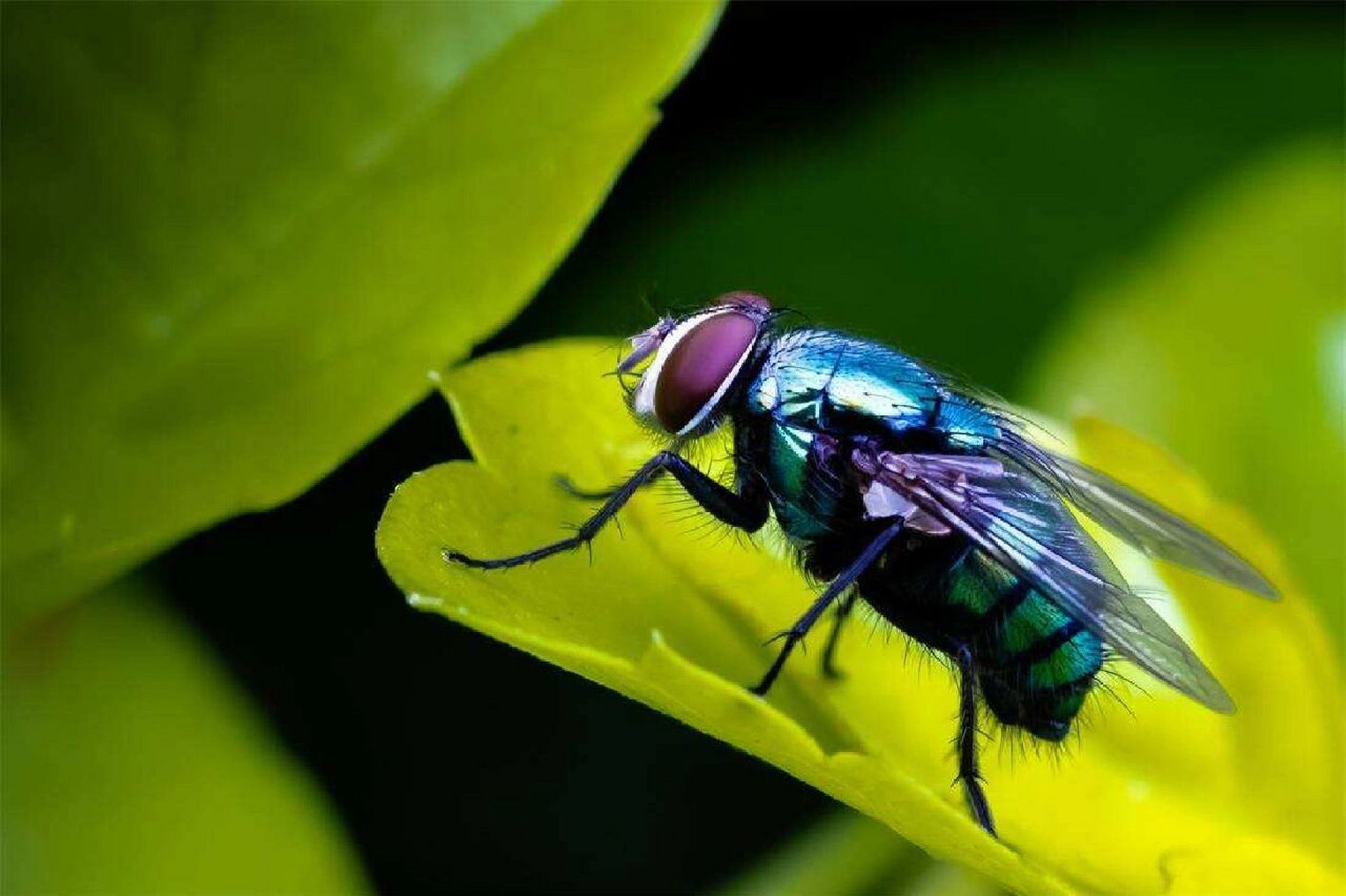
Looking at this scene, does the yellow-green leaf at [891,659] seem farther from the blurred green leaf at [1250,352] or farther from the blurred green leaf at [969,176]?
the blurred green leaf at [969,176]

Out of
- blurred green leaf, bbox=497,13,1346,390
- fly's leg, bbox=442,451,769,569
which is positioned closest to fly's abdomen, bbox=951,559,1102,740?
fly's leg, bbox=442,451,769,569

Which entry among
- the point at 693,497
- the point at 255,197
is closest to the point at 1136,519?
the point at 693,497

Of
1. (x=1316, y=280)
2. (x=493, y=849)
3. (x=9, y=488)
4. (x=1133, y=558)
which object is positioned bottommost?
(x=493, y=849)

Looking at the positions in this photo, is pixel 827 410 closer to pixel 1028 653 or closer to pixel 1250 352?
pixel 1028 653

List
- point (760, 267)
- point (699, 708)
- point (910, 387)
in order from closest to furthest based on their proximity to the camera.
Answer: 1. point (699, 708)
2. point (910, 387)
3. point (760, 267)

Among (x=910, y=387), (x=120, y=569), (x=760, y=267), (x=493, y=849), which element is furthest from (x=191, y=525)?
(x=760, y=267)

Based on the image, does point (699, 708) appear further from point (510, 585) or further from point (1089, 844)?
point (1089, 844)
